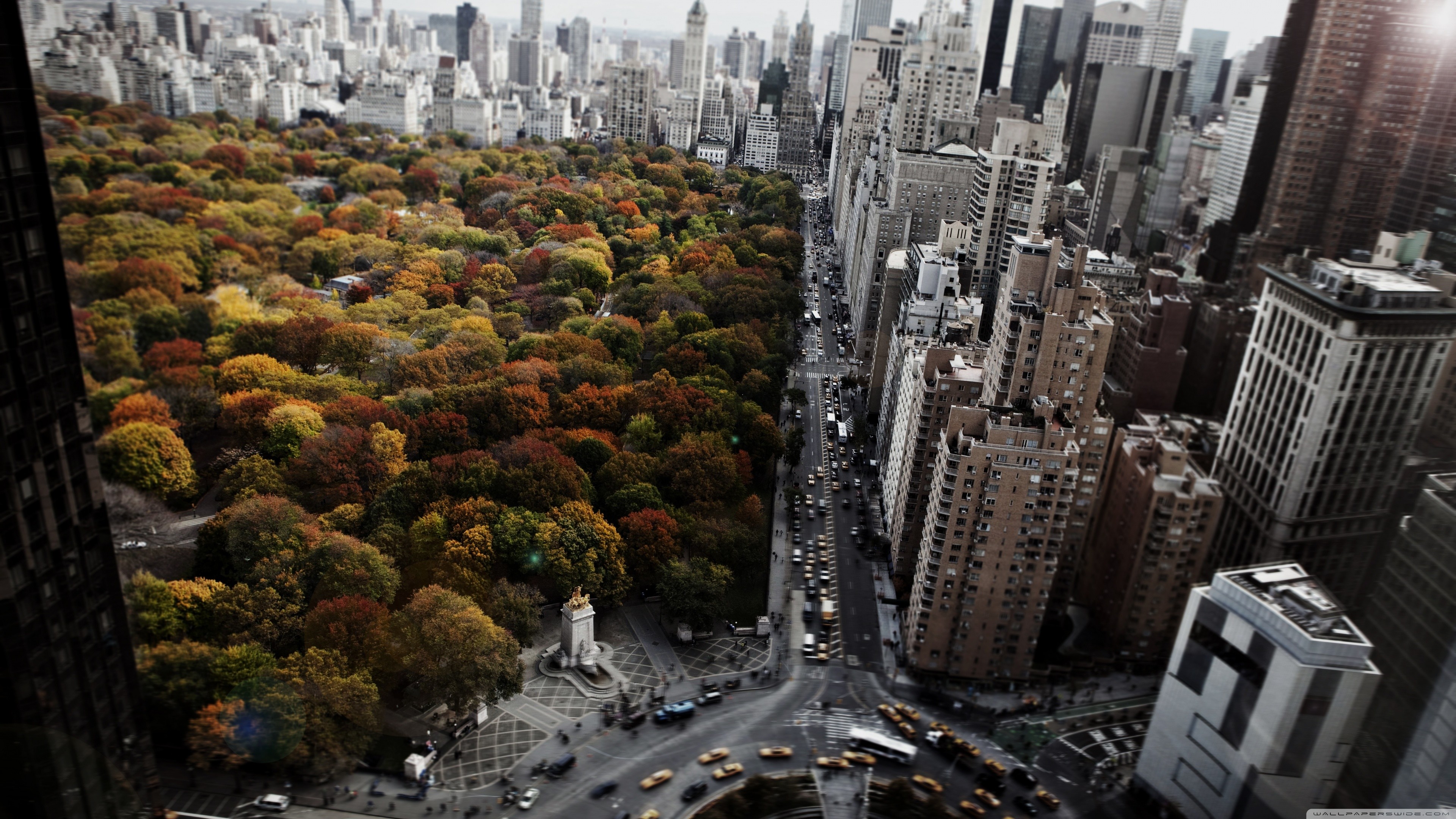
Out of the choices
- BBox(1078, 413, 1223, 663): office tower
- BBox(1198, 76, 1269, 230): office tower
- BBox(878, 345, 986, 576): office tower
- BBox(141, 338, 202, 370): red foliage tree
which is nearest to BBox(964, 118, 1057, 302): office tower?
BBox(1198, 76, 1269, 230): office tower

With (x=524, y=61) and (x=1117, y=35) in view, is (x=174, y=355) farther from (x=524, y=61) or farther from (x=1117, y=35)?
(x=524, y=61)

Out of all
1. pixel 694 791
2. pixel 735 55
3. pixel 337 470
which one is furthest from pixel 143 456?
pixel 735 55

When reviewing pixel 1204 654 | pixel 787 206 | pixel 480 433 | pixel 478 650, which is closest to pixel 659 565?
pixel 478 650

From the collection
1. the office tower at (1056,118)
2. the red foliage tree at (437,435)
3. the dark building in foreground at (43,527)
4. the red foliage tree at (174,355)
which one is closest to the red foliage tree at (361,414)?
the red foliage tree at (437,435)

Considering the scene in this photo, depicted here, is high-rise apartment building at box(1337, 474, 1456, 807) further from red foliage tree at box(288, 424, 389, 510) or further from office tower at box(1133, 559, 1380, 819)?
red foliage tree at box(288, 424, 389, 510)

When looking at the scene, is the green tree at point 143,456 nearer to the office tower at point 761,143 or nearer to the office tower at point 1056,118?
the office tower at point 1056,118

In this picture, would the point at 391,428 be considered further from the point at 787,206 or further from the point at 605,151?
the point at 605,151

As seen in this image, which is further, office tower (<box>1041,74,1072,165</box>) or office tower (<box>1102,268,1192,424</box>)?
office tower (<box>1041,74,1072,165</box>)
